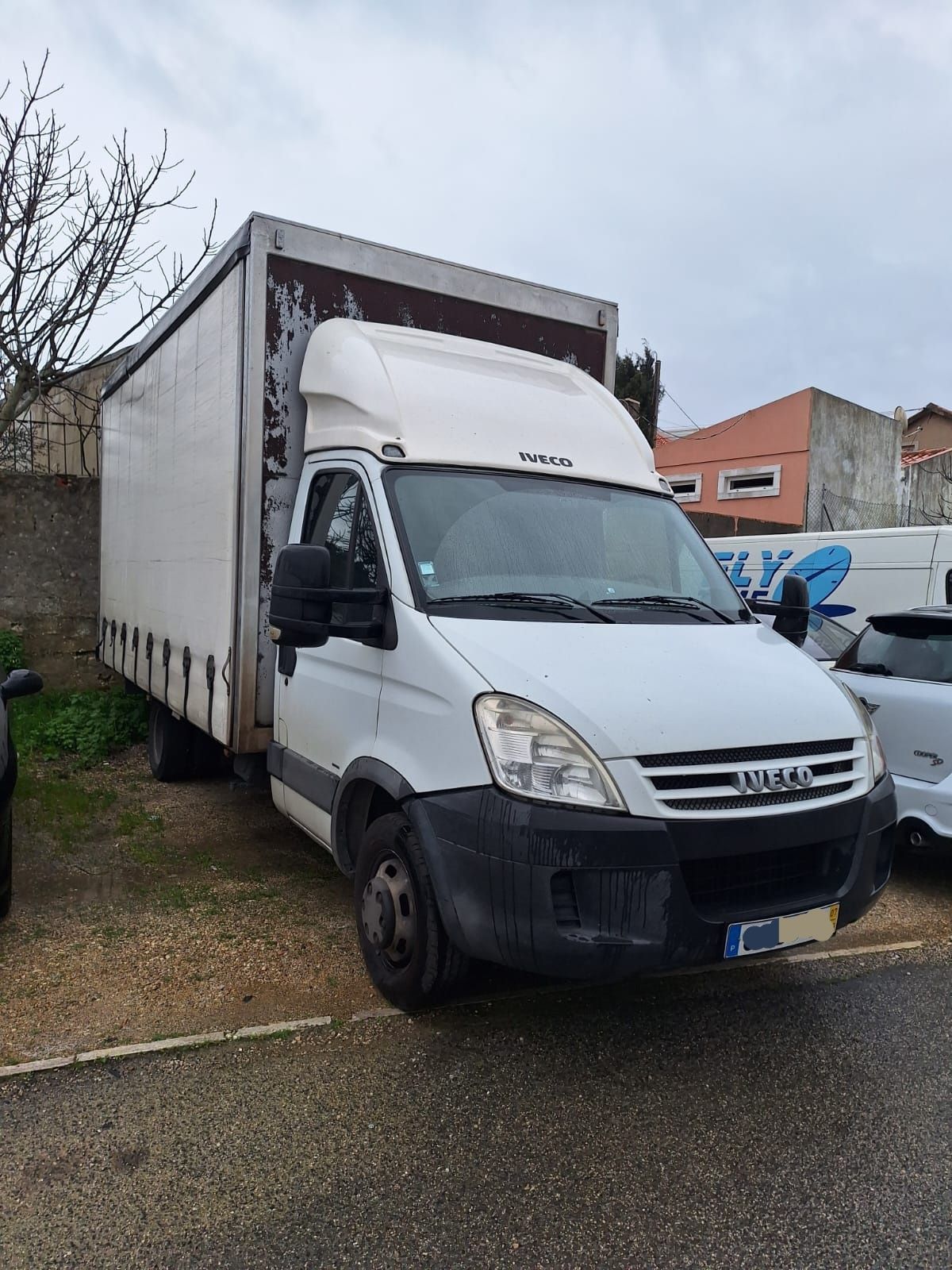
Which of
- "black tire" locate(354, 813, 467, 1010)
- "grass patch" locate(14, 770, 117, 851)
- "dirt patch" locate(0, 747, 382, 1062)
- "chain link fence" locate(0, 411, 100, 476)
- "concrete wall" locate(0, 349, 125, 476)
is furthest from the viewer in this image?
"chain link fence" locate(0, 411, 100, 476)

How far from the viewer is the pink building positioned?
20531 mm

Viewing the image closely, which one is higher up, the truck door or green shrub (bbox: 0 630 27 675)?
the truck door

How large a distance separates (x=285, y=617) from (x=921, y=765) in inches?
150

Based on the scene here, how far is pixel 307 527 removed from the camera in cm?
450

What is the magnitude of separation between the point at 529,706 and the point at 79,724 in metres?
6.21

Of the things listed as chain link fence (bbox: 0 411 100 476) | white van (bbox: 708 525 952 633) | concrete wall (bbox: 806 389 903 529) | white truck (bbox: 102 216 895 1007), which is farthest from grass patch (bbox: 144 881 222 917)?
→ concrete wall (bbox: 806 389 903 529)

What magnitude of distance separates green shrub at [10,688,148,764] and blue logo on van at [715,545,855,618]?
20.9 ft

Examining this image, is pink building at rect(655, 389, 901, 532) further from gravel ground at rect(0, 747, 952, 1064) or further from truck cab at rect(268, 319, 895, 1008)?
truck cab at rect(268, 319, 895, 1008)

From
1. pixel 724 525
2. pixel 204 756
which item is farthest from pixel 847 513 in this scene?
pixel 204 756

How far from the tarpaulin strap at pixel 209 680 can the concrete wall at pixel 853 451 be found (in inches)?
682

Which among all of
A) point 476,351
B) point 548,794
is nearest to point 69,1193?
point 548,794

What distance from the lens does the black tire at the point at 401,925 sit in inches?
133

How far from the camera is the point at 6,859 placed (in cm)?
434

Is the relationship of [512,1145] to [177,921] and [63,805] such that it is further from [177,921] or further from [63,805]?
[63,805]
